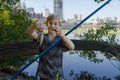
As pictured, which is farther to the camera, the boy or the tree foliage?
the tree foliage

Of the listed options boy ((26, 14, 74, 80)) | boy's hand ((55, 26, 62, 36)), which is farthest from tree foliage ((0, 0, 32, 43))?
boy's hand ((55, 26, 62, 36))

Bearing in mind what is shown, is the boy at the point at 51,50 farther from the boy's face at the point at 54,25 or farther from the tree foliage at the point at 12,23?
the tree foliage at the point at 12,23

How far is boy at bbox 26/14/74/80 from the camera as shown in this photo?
9.82ft

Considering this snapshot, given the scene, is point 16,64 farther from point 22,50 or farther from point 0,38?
point 22,50

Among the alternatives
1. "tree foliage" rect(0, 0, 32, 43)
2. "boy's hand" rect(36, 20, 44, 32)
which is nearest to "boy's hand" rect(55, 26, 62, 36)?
A: "boy's hand" rect(36, 20, 44, 32)

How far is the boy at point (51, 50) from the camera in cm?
299

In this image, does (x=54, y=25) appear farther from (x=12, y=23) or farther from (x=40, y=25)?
(x=12, y=23)

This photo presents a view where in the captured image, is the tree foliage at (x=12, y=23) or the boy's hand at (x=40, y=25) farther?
the tree foliage at (x=12, y=23)

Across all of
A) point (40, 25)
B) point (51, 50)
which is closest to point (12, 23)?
point (51, 50)

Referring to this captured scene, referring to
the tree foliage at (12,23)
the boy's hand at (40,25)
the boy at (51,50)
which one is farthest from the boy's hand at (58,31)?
the tree foliage at (12,23)

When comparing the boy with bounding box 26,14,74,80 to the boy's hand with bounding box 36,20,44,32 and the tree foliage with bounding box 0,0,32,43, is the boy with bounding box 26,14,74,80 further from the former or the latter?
the tree foliage with bounding box 0,0,32,43

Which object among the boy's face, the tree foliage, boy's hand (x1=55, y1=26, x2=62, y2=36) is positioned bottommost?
the tree foliage

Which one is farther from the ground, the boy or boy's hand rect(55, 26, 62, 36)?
boy's hand rect(55, 26, 62, 36)

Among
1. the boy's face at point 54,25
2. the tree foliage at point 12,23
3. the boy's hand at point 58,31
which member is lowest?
the tree foliage at point 12,23
